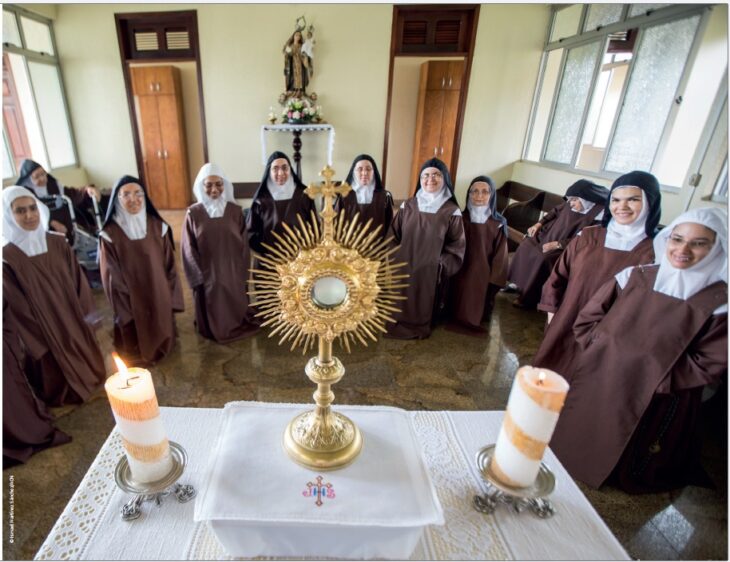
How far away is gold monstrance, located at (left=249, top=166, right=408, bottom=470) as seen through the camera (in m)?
1.02

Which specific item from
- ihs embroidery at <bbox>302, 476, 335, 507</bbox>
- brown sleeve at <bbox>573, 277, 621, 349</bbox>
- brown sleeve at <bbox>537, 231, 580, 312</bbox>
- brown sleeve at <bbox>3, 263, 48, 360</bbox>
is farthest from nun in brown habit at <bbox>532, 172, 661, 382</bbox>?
brown sleeve at <bbox>3, 263, 48, 360</bbox>

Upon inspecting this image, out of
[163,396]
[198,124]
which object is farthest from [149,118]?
[163,396]

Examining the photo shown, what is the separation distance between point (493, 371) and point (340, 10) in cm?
662

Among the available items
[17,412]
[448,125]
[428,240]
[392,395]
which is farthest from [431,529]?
[448,125]

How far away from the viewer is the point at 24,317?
226 centimetres

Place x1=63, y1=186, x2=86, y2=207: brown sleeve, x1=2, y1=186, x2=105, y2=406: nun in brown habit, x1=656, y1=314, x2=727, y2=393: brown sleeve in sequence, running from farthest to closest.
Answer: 1. x1=63, y1=186, x2=86, y2=207: brown sleeve
2. x1=2, y1=186, x2=105, y2=406: nun in brown habit
3. x1=656, y1=314, x2=727, y2=393: brown sleeve

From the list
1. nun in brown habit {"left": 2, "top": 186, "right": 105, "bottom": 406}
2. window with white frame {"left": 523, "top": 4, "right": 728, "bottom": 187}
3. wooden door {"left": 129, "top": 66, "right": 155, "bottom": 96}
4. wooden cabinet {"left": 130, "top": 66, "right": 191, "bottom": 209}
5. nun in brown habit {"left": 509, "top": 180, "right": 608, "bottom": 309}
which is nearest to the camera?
nun in brown habit {"left": 2, "top": 186, "right": 105, "bottom": 406}

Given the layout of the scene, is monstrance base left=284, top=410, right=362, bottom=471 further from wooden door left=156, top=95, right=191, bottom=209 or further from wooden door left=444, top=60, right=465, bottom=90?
wooden door left=156, top=95, right=191, bottom=209

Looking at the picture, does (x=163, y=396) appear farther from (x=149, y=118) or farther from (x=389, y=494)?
(x=149, y=118)

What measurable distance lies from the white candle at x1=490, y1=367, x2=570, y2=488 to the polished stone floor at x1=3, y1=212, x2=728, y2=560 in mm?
1413

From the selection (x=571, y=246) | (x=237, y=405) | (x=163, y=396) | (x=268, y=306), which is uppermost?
(x=268, y=306)

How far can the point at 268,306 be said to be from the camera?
109 cm

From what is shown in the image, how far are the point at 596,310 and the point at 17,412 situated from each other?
327 centimetres

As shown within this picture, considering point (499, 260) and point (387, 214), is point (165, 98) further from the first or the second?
point (499, 260)
